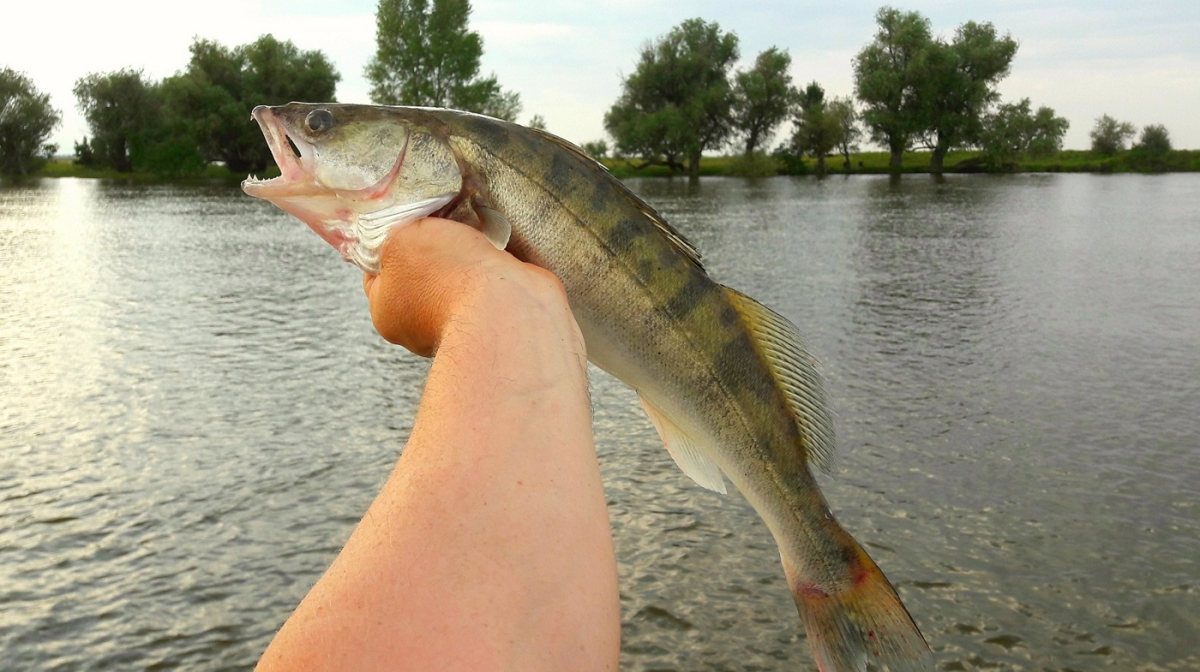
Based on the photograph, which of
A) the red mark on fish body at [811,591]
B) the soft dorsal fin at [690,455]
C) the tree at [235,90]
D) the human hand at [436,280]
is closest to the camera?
the human hand at [436,280]

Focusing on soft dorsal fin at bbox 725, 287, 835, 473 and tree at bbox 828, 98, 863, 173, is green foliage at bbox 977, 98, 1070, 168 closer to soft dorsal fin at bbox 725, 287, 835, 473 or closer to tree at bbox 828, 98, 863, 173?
tree at bbox 828, 98, 863, 173

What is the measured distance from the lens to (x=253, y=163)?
7469 centimetres

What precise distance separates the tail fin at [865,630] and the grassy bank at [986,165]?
73422 millimetres

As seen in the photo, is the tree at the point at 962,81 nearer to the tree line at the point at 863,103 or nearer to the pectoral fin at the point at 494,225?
the tree line at the point at 863,103

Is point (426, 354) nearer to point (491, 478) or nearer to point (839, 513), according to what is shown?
point (491, 478)

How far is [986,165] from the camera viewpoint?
78938 mm

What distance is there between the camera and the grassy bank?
7850 cm

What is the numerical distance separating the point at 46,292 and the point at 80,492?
11.3 m

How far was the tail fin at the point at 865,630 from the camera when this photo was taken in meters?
2.64

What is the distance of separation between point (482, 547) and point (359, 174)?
1.58 meters

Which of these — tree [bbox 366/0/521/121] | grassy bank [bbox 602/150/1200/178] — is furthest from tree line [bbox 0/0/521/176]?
grassy bank [bbox 602/150/1200/178]

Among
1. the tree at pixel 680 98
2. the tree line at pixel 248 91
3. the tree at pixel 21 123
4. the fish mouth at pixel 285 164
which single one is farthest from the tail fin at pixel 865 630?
the tree at pixel 21 123

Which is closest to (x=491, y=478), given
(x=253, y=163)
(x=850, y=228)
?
(x=850, y=228)

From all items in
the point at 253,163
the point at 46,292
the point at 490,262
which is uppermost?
the point at 253,163
